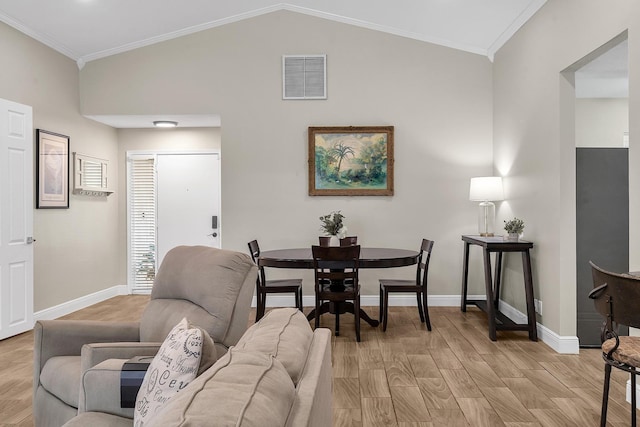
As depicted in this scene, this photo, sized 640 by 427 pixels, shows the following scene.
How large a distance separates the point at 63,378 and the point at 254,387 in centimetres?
162

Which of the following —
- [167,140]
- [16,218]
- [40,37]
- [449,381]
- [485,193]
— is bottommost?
[449,381]

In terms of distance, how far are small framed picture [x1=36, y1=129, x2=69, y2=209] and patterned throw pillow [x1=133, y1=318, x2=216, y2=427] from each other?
423 cm

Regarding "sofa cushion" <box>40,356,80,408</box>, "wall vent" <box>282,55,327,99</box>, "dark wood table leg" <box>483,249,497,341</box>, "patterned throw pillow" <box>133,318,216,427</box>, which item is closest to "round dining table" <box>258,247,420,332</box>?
"dark wood table leg" <box>483,249,497,341</box>

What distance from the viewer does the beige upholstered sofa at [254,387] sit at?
86 centimetres

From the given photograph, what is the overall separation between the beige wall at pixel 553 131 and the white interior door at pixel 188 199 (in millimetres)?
3894

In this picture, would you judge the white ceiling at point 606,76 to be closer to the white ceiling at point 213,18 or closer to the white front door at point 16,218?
the white ceiling at point 213,18

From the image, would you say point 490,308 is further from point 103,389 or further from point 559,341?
point 103,389

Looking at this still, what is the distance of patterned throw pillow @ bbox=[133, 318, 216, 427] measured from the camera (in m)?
1.38

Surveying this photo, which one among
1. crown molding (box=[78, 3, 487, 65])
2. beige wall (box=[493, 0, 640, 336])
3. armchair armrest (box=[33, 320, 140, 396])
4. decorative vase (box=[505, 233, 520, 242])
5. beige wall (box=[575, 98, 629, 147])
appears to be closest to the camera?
armchair armrest (box=[33, 320, 140, 396])

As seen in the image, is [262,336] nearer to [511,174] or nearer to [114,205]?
[511,174]

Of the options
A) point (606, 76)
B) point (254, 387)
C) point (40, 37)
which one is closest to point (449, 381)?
point (254, 387)

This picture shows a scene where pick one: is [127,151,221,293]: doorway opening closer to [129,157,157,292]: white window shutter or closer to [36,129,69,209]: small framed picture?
[129,157,157,292]: white window shutter

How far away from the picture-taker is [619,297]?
2008 millimetres

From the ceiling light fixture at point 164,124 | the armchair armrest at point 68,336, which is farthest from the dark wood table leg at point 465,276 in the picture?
the ceiling light fixture at point 164,124
